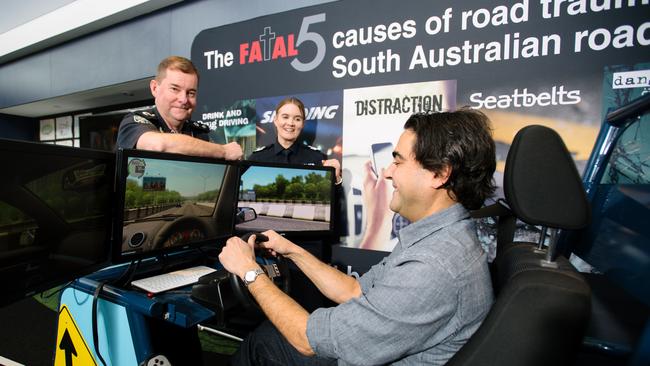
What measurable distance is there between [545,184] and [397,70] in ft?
6.97

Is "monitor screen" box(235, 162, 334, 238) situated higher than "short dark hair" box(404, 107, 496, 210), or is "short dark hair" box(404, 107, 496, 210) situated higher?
"short dark hair" box(404, 107, 496, 210)

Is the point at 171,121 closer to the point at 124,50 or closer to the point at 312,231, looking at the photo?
the point at 312,231

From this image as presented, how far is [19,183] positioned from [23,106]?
25.8 ft

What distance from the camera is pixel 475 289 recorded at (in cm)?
Answer: 87

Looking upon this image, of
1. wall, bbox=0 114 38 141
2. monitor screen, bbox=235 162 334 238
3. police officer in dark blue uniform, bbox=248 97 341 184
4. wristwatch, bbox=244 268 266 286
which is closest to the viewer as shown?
wristwatch, bbox=244 268 266 286

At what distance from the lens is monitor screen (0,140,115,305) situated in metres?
0.95

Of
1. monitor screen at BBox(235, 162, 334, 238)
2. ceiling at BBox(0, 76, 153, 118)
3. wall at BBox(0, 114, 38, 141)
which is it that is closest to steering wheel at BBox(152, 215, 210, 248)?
monitor screen at BBox(235, 162, 334, 238)

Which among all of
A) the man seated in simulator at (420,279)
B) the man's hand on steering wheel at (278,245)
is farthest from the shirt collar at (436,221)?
the man's hand on steering wheel at (278,245)

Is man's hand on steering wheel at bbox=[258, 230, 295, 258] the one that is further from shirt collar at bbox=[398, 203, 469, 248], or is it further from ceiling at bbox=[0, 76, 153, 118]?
ceiling at bbox=[0, 76, 153, 118]

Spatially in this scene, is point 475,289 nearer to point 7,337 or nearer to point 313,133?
point 313,133

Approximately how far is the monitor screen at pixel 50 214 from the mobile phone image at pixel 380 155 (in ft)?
6.31

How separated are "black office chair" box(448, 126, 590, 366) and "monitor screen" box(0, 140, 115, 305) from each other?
1190mm

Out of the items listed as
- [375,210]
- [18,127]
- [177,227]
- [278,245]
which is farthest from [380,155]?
[18,127]

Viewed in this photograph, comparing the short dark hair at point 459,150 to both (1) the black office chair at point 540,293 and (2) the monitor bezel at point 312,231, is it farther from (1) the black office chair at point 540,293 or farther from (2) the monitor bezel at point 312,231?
(2) the monitor bezel at point 312,231
